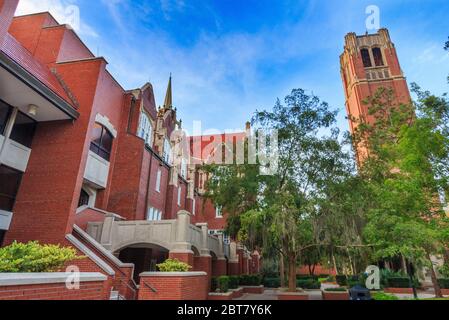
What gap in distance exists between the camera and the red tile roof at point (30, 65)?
10.2m

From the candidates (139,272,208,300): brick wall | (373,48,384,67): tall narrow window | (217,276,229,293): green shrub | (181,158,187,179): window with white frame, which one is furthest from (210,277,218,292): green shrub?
(373,48,384,67): tall narrow window

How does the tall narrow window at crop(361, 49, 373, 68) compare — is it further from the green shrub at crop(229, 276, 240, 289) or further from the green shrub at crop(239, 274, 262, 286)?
the green shrub at crop(229, 276, 240, 289)

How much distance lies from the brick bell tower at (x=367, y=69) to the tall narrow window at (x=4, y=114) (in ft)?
151

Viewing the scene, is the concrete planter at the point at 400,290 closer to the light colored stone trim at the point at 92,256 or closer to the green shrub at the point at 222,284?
the green shrub at the point at 222,284

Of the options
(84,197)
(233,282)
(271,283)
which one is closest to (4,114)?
(84,197)

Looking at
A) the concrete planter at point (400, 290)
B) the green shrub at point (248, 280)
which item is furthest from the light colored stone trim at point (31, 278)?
the concrete planter at point (400, 290)

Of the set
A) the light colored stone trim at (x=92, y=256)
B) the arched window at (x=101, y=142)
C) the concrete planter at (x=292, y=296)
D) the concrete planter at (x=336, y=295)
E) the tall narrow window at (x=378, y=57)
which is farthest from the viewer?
the tall narrow window at (x=378, y=57)

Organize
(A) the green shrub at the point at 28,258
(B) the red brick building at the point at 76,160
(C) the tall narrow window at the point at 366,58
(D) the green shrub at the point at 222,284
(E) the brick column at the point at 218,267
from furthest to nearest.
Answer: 1. (C) the tall narrow window at the point at 366,58
2. (E) the brick column at the point at 218,267
3. (D) the green shrub at the point at 222,284
4. (B) the red brick building at the point at 76,160
5. (A) the green shrub at the point at 28,258

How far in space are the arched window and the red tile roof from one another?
9.62 ft

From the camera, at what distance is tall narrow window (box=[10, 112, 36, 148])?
12.1 metres

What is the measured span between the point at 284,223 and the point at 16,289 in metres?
11.5

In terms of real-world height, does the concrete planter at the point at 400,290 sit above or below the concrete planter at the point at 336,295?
below

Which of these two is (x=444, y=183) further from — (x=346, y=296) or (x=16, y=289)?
(x=16, y=289)
